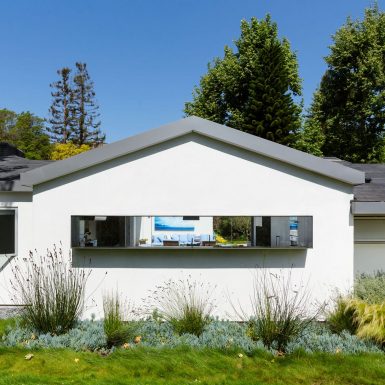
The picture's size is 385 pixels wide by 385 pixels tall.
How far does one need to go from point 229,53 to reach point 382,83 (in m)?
11.8

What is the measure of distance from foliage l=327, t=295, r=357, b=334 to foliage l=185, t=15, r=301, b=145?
1985 cm

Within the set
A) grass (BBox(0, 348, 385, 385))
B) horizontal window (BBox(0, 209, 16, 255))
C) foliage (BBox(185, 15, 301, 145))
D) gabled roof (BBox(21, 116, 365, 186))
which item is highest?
foliage (BBox(185, 15, 301, 145))

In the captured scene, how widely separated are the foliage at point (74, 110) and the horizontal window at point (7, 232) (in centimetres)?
3763

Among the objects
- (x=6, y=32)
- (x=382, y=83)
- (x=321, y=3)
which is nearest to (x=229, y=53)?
(x=382, y=83)

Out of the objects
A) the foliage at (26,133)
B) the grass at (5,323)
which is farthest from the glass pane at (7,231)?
the foliage at (26,133)

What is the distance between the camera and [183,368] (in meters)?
4.91

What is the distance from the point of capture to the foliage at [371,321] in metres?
5.40

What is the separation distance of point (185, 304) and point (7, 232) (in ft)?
14.4

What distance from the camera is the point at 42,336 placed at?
561cm

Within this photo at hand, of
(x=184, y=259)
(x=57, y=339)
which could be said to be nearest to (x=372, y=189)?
(x=184, y=259)

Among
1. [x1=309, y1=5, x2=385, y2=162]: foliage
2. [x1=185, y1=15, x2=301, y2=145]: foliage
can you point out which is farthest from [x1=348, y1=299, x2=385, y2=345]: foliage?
[x1=309, y1=5, x2=385, y2=162]: foliage

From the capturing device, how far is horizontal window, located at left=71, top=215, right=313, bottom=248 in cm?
704

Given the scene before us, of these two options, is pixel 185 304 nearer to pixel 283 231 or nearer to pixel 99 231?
pixel 99 231

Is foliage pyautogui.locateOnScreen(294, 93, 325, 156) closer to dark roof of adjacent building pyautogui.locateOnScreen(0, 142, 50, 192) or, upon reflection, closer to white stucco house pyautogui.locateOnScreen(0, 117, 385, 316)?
dark roof of adjacent building pyautogui.locateOnScreen(0, 142, 50, 192)
